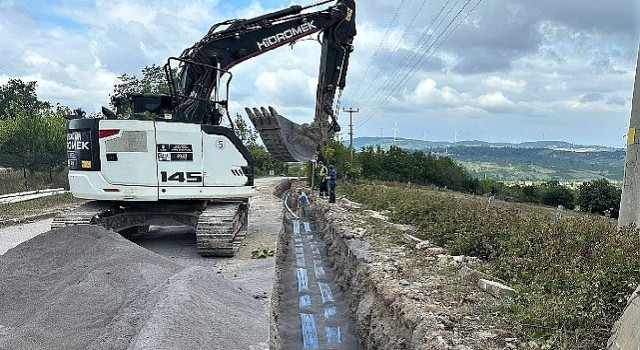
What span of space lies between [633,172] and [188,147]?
7120 mm

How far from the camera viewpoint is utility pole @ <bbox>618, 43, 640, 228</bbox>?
8102mm

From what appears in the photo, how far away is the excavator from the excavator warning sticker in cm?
2

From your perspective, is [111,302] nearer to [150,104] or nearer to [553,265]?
[553,265]

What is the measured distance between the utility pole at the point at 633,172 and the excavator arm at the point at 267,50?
6.24 metres

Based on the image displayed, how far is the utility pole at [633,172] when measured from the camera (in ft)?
26.6

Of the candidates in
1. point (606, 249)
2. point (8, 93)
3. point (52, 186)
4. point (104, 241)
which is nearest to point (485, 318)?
point (606, 249)

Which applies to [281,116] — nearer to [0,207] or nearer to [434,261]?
[434,261]

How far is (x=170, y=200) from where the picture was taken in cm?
986

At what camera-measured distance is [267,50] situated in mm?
11289

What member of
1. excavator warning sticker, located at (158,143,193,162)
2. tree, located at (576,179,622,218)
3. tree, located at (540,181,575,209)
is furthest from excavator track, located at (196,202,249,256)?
tree, located at (540,181,575,209)

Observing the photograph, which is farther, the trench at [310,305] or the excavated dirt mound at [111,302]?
the trench at [310,305]

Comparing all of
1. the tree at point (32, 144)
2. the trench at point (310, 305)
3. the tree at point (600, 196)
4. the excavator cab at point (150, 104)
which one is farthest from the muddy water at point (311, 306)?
the tree at point (32, 144)

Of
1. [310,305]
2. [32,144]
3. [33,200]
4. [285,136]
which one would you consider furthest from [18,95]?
[310,305]

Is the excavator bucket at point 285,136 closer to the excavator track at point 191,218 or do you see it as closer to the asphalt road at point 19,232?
the excavator track at point 191,218
